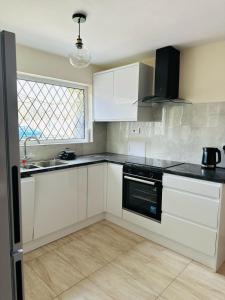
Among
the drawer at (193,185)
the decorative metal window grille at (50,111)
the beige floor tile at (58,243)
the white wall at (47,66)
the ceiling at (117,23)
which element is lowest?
the beige floor tile at (58,243)

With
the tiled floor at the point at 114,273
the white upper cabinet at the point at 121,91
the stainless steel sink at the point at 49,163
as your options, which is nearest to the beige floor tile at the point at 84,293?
the tiled floor at the point at 114,273

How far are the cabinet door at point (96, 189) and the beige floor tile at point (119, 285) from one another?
0.90 m

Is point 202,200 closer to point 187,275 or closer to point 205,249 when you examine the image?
point 205,249

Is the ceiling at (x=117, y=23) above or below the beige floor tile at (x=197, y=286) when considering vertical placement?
above

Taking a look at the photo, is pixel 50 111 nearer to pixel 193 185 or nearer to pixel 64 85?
pixel 64 85

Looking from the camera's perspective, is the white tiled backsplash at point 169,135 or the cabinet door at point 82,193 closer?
the white tiled backsplash at point 169,135

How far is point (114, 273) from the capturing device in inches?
76.0

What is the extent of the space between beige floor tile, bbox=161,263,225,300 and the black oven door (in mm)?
611

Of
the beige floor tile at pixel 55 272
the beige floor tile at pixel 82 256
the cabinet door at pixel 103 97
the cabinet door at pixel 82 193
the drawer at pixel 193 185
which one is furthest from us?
the cabinet door at pixel 103 97

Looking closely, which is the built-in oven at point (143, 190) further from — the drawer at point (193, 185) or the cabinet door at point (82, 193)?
the cabinet door at point (82, 193)

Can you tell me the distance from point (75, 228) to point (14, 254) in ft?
6.31

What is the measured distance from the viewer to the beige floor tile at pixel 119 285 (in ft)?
5.50

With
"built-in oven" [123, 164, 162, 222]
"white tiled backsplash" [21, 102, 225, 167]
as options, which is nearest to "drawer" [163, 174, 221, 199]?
"built-in oven" [123, 164, 162, 222]

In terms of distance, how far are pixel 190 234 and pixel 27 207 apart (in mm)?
1661
